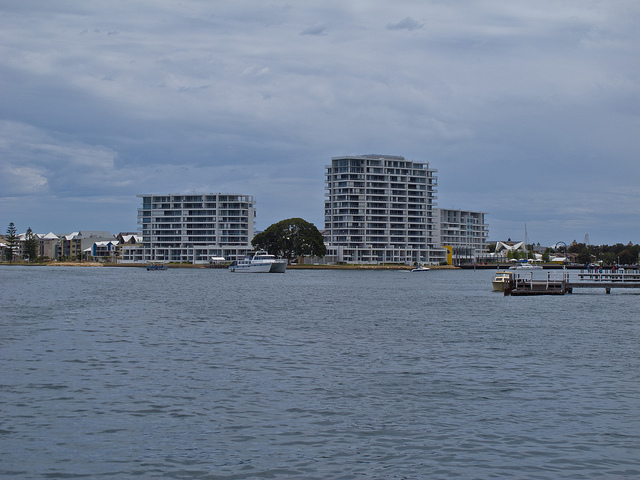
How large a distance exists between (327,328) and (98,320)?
1811 centimetres

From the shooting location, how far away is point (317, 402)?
24875 mm

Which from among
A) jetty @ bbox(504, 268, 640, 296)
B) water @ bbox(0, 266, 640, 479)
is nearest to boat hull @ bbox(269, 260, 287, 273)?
jetty @ bbox(504, 268, 640, 296)

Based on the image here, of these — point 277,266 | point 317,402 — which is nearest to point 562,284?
point 317,402

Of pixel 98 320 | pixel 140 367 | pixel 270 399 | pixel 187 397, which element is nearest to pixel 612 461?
pixel 270 399

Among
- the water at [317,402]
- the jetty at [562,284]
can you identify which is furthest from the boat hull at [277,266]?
the water at [317,402]

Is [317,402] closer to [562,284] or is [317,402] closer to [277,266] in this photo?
[562,284]

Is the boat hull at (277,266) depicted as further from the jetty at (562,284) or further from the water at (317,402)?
the water at (317,402)

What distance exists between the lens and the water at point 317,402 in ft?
59.6

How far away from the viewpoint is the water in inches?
715

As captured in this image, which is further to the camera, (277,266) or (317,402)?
(277,266)

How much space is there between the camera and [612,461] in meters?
18.4

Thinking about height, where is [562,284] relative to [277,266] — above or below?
below

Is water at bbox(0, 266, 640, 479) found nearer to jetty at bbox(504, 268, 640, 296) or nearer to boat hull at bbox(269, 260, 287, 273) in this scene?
jetty at bbox(504, 268, 640, 296)

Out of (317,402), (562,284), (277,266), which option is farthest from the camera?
(277,266)
